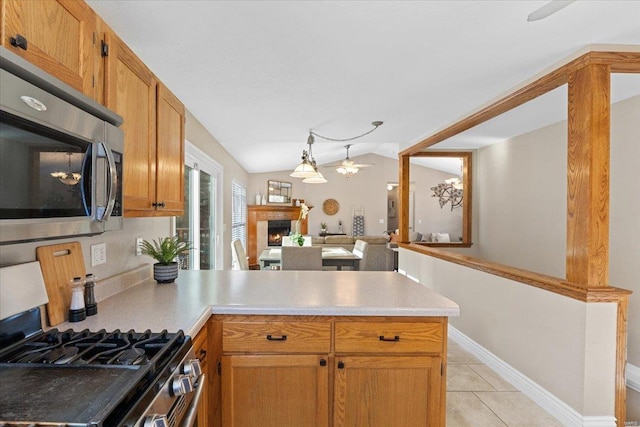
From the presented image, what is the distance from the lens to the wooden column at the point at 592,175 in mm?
1996

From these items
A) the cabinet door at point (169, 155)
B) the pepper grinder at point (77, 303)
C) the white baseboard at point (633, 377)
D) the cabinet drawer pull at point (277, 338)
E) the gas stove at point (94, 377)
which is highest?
the cabinet door at point (169, 155)

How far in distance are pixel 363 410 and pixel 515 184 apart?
4196mm

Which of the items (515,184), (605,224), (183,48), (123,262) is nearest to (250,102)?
(183,48)

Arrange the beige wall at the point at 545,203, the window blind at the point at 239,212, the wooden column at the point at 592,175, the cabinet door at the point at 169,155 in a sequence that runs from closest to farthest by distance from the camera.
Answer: the cabinet door at the point at 169,155 < the wooden column at the point at 592,175 < the beige wall at the point at 545,203 < the window blind at the point at 239,212

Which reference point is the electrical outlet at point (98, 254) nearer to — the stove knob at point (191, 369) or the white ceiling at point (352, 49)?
the stove knob at point (191, 369)

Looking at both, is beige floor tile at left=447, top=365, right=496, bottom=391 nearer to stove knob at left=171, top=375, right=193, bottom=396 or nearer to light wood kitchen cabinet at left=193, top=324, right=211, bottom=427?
light wood kitchen cabinet at left=193, top=324, right=211, bottom=427

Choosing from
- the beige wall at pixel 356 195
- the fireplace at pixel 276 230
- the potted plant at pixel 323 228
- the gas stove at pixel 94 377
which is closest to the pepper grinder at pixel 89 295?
the gas stove at pixel 94 377

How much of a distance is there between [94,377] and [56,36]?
1.05 meters

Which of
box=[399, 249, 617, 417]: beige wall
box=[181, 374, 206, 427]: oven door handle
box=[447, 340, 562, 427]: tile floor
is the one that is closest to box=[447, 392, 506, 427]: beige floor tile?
box=[447, 340, 562, 427]: tile floor

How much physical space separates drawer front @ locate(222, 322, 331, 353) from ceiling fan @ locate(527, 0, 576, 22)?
1808mm

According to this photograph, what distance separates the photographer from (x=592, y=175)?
6.55ft

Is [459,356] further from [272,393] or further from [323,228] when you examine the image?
[323,228]

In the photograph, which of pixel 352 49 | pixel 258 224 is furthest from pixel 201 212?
pixel 258 224

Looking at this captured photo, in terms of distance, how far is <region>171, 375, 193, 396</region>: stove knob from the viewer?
3.39 ft
